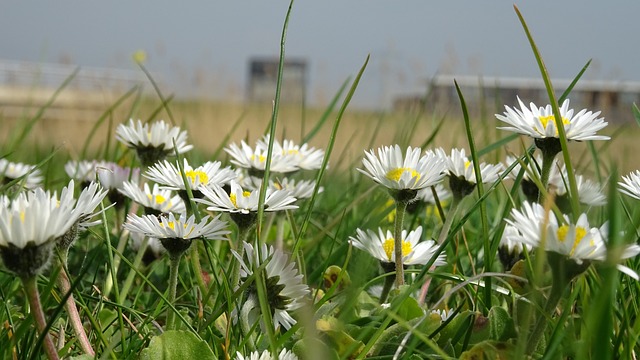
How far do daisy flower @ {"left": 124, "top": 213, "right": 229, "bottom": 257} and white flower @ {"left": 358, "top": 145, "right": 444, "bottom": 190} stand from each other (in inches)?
5.8

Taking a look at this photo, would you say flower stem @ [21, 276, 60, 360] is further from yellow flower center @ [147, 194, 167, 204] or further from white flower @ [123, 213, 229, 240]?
yellow flower center @ [147, 194, 167, 204]

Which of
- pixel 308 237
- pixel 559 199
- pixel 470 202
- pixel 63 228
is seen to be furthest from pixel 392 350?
pixel 470 202

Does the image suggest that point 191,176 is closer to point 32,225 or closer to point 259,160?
point 259,160

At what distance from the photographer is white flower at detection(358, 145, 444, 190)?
0.69 m

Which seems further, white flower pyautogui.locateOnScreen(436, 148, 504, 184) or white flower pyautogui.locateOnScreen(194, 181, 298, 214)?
white flower pyautogui.locateOnScreen(436, 148, 504, 184)

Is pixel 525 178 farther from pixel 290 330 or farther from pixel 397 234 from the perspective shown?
pixel 290 330

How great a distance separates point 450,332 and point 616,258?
311 mm

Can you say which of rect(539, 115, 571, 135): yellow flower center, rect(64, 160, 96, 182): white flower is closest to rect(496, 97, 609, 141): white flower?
rect(539, 115, 571, 135): yellow flower center

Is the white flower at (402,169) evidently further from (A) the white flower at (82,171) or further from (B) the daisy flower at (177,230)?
(A) the white flower at (82,171)

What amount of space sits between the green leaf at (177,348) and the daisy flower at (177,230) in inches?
3.3

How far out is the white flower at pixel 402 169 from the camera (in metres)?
0.69

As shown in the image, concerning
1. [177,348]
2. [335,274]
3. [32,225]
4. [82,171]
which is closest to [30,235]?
[32,225]

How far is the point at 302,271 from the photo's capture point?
2.59ft

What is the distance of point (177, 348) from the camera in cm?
60
